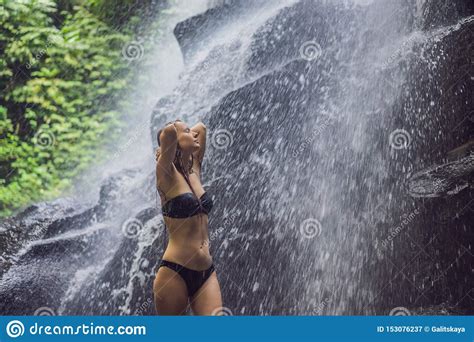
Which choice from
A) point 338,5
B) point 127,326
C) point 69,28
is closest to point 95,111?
point 69,28

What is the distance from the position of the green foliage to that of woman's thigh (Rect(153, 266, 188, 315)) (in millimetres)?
3349

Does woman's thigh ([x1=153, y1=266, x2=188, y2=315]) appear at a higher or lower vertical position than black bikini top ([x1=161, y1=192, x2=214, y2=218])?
lower

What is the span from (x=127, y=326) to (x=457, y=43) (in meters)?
3.24

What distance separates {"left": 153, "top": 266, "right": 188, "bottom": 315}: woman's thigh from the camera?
2568mm

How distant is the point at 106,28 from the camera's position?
7.11m

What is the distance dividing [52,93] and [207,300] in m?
4.65

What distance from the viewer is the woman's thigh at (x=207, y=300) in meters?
2.55

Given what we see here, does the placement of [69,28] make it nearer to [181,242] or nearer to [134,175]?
[134,175]

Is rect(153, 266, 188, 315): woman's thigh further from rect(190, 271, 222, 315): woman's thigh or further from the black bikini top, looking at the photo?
the black bikini top

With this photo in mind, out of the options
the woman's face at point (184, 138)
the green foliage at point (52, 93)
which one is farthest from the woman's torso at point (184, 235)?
the green foliage at point (52, 93)

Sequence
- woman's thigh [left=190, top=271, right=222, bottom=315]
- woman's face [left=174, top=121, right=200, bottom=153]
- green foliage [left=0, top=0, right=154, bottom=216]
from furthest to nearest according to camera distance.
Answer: green foliage [left=0, top=0, right=154, bottom=216]
woman's face [left=174, top=121, right=200, bottom=153]
woman's thigh [left=190, top=271, right=222, bottom=315]

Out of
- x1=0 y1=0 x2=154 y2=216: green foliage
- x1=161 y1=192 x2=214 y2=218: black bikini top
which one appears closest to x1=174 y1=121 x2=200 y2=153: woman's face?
x1=161 y1=192 x2=214 y2=218: black bikini top

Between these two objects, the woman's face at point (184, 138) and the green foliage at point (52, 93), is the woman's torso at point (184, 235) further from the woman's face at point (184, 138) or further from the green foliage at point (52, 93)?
the green foliage at point (52, 93)

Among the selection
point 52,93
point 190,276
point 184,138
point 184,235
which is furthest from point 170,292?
point 52,93
